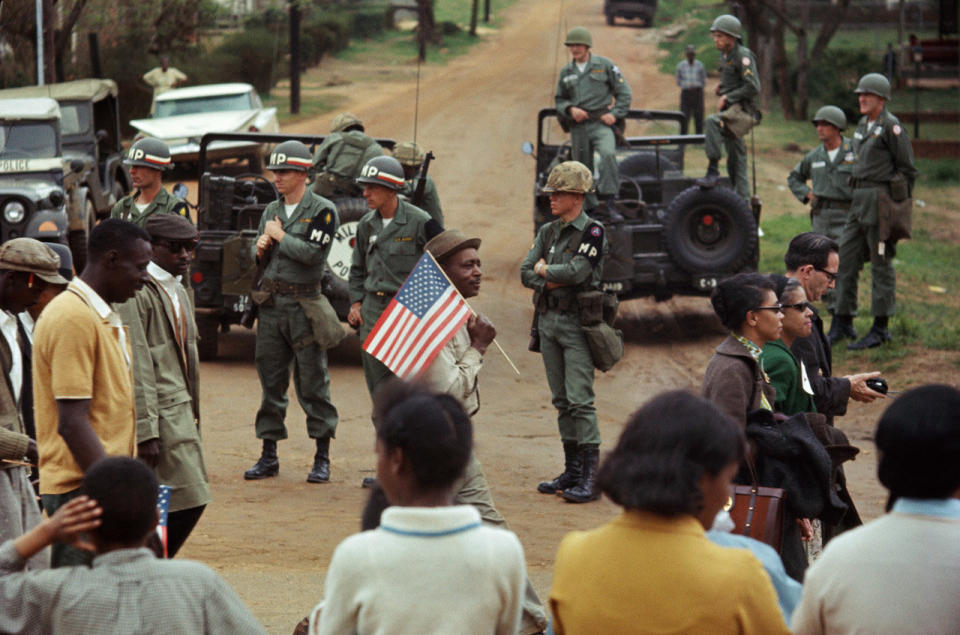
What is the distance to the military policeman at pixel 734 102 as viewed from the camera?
497 inches

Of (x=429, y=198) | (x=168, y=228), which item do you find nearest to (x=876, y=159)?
(x=429, y=198)

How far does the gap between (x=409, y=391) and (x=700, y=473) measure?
28.8 inches

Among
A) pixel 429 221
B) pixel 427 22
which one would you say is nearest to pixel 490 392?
pixel 429 221

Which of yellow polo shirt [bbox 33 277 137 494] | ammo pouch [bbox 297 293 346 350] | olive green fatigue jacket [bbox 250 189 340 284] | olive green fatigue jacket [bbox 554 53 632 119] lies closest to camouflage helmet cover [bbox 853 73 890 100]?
olive green fatigue jacket [bbox 554 53 632 119]

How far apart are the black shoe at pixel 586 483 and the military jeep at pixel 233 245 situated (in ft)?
10.9

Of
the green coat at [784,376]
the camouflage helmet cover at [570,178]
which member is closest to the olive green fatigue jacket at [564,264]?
the camouflage helmet cover at [570,178]

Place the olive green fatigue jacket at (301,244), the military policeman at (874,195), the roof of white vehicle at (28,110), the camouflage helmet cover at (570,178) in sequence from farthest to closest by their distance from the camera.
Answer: the roof of white vehicle at (28,110), the military policeman at (874,195), the olive green fatigue jacket at (301,244), the camouflage helmet cover at (570,178)

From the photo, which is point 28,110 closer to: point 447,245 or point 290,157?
point 290,157

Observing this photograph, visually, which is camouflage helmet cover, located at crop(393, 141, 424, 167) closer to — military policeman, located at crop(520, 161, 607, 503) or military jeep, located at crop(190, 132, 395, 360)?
military jeep, located at crop(190, 132, 395, 360)

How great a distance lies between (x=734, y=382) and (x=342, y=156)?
655cm

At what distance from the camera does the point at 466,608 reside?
9.85 ft

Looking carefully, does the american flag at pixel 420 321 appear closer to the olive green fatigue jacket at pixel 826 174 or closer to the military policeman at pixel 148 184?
the military policeman at pixel 148 184

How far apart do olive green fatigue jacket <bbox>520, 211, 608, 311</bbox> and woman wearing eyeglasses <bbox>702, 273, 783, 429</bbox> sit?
2.73 m

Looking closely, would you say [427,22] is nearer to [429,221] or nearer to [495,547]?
[429,221]
